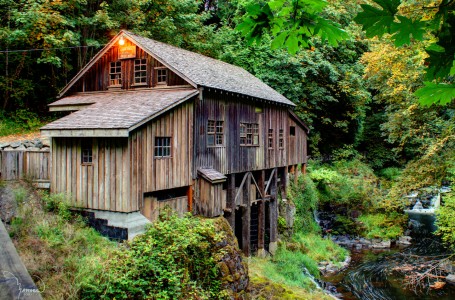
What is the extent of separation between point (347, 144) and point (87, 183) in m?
25.8

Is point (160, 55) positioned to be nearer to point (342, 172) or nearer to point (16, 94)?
point (16, 94)

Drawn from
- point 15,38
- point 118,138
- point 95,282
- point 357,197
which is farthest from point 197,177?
point 357,197

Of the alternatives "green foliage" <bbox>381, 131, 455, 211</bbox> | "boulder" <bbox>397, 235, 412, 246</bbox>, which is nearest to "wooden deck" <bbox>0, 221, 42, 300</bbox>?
"green foliage" <bbox>381, 131, 455, 211</bbox>

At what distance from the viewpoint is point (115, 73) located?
591 inches

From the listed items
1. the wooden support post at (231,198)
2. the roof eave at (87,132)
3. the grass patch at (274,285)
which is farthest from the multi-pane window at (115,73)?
the grass patch at (274,285)

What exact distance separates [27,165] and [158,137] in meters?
4.50

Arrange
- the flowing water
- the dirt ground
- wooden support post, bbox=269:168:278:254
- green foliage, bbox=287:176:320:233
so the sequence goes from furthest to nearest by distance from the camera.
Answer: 1. green foliage, bbox=287:176:320:233
2. wooden support post, bbox=269:168:278:254
3. the flowing water
4. the dirt ground

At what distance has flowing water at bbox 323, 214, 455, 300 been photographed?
15.6 meters

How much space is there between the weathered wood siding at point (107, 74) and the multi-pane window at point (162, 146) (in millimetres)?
2458

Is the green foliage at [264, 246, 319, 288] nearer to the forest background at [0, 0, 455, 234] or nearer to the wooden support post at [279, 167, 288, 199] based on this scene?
the wooden support post at [279, 167, 288, 199]

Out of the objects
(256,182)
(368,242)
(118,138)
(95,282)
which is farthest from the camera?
(368,242)

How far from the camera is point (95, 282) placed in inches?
301

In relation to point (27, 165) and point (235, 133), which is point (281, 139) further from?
point (27, 165)

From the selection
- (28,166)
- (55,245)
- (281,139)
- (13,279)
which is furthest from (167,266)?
(281,139)
